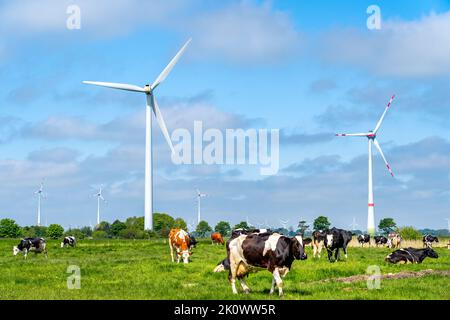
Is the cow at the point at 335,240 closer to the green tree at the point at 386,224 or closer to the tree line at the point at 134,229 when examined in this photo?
the tree line at the point at 134,229

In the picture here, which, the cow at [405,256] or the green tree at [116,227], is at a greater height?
the cow at [405,256]

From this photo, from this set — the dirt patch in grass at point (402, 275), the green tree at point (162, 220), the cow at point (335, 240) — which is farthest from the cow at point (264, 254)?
the green tree at point (162, 220)

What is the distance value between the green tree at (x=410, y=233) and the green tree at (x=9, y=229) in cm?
7775

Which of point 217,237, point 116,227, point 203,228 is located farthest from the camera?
point 203,228

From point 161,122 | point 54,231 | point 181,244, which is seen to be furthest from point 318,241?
point 54,231

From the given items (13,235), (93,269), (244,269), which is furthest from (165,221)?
(244,269)

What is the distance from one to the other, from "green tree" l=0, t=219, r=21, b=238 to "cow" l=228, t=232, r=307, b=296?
115m

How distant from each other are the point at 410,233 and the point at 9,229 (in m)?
79.6

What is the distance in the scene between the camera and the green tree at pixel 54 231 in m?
116

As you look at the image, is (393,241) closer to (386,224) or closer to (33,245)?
(33,245)

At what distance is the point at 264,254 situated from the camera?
742 inches

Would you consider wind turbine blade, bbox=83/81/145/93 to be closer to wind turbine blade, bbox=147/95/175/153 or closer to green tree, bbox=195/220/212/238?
wind turbine blade, bbox=147/95/175/153

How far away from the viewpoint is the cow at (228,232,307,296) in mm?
18766
